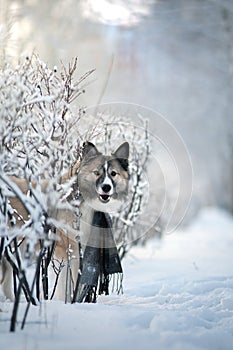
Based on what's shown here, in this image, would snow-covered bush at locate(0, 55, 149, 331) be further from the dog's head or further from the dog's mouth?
the dog's mouth

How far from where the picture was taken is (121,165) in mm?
5504

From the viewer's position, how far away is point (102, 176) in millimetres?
5266

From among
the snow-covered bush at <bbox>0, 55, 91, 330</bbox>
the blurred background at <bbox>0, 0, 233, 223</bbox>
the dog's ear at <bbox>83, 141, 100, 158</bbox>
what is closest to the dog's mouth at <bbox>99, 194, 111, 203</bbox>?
the dog's ear at <bbox>83, 141, 100, 158</bbox>

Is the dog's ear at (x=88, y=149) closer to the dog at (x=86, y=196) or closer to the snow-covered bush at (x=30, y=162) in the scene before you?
the dog at (x=86, y=196)

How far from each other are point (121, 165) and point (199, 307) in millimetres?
1500

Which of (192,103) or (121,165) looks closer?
(121,165)

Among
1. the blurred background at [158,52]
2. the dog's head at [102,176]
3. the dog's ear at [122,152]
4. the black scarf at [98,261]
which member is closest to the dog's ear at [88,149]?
the dog's head at [102,176]

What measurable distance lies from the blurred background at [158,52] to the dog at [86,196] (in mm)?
9171

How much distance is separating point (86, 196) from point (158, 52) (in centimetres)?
1722

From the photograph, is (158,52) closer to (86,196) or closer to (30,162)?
(86,196)

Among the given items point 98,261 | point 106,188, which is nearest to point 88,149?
point 106,188

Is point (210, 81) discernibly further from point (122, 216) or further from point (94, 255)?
point (94, 255)

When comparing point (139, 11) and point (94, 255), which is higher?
point (139, 11)

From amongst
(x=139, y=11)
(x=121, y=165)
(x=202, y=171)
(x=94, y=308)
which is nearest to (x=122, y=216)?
(x=121, y=165)
